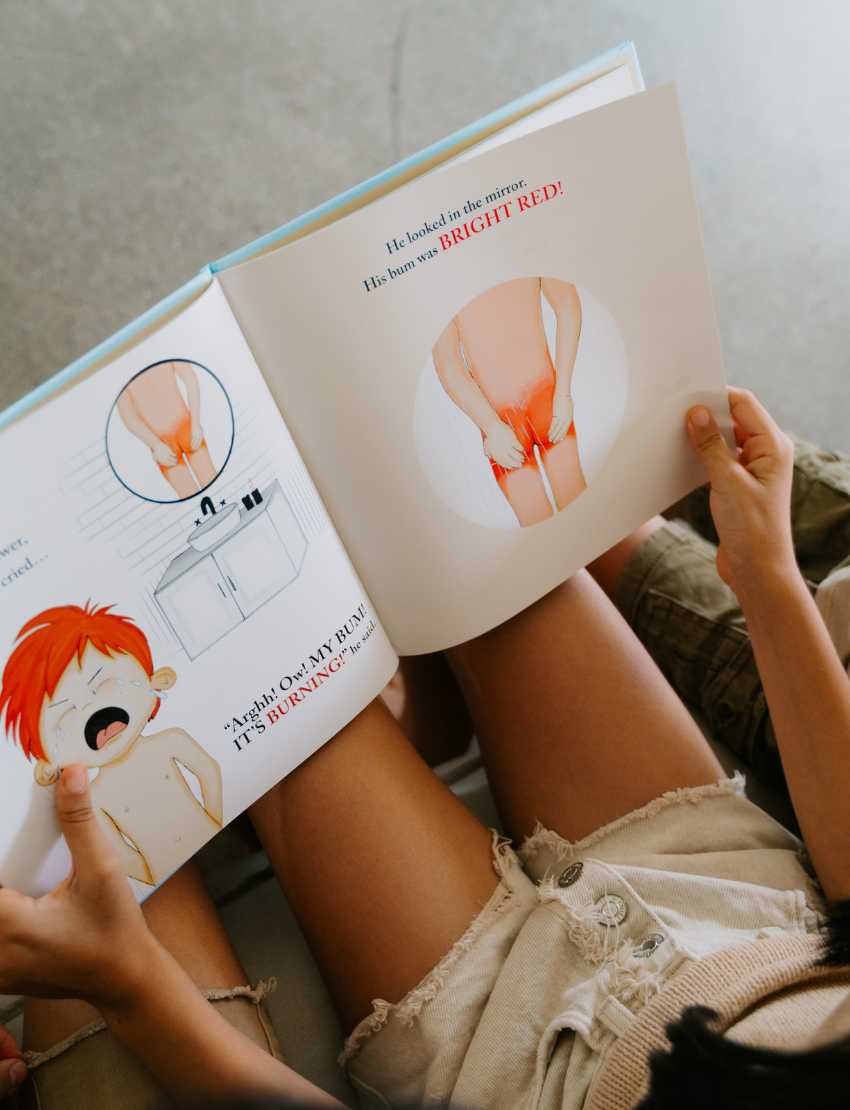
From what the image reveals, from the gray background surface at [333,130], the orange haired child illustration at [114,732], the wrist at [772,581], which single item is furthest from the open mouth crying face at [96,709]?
the gray background surface at [333,130]

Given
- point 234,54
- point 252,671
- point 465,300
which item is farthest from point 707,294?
point 234,54

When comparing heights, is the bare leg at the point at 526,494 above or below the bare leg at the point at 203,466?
below

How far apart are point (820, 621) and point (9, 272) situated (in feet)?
3.16

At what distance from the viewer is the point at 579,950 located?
483 mm

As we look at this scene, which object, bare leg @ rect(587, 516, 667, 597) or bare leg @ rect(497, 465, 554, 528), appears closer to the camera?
bare leg @ rect(497, 465, 554, 528)

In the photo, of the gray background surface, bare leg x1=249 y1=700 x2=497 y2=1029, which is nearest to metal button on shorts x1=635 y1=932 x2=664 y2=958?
bare leg x1=249 y1=700 x2=497 y2=1029

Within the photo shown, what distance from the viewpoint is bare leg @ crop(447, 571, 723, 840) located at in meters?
0.57

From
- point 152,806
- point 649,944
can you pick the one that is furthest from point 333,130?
point 649,944

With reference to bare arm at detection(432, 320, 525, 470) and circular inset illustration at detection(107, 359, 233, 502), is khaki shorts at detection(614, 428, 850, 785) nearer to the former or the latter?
bare arm at detection(432, 320, 525, 470)

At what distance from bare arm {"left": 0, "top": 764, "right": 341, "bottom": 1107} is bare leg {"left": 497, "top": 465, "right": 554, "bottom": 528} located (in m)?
0.34

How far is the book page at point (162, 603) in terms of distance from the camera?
0.42 meters

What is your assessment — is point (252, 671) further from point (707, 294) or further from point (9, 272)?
point (9, 272)

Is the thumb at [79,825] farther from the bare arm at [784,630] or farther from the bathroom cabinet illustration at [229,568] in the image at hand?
the bare arm at [784,630]

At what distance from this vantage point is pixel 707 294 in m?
0.56
